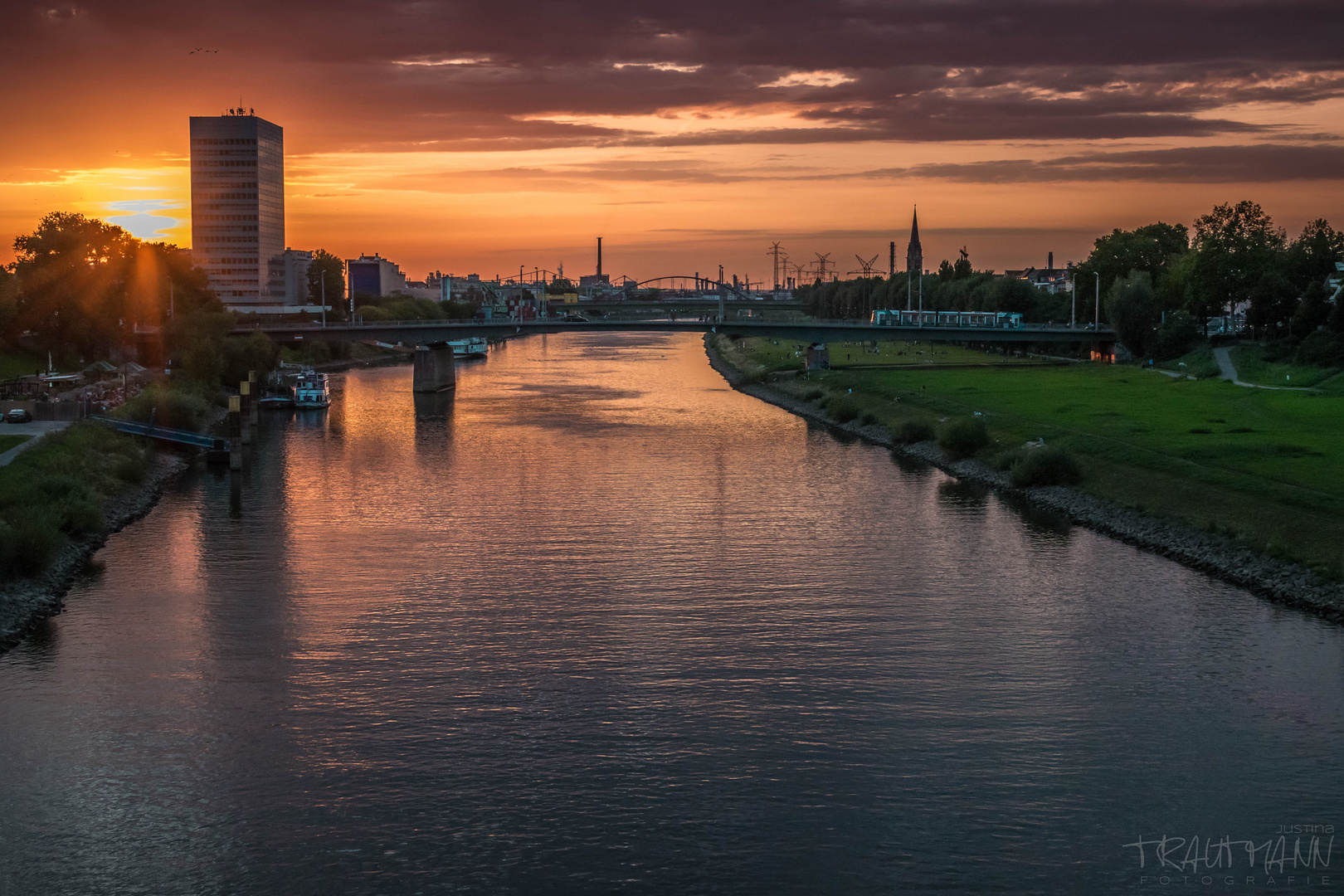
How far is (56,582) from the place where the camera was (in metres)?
36.1

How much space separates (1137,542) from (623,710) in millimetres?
24147

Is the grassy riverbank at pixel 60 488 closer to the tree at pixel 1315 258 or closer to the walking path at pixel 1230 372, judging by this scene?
the walking path at pixel 1230 372

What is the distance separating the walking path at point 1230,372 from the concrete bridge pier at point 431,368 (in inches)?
2513

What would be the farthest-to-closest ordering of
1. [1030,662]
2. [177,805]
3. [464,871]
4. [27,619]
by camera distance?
[27,619]
[1030,662]
[177,805]
[464,871]

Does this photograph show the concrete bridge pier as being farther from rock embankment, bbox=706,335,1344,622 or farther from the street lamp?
the street lamp

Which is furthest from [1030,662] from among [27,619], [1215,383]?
[1215,383]

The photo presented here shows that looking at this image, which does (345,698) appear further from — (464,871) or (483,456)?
(483,456)

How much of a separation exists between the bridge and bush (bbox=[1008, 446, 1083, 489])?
1979 inches

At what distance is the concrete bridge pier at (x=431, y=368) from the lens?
108625 mm

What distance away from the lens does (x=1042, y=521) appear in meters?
48.0

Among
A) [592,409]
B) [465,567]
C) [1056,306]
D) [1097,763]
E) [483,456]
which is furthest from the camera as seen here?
[1056,306]

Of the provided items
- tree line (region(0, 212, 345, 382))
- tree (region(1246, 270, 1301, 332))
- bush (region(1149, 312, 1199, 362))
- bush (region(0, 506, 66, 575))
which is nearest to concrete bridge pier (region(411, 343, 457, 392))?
tree line (region(0, 212, 345, 382))

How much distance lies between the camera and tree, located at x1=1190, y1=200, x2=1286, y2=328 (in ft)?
362

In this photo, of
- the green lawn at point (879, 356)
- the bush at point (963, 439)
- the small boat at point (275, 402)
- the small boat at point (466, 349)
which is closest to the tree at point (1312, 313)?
the green lawn at point (879, 356)
